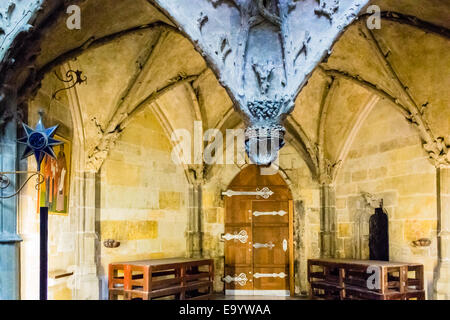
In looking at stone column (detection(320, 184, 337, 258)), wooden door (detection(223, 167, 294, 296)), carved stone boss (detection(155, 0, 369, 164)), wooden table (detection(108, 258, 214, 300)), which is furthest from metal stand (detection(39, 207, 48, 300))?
stone column (detection(320, 184, 337, 258))

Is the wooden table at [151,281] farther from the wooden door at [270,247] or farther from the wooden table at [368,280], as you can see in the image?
the wooden table at [368,280]

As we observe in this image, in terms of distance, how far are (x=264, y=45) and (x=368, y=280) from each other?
12.0 ft

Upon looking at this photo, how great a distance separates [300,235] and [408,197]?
2.27 m

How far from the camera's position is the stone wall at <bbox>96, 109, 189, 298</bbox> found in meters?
7.84

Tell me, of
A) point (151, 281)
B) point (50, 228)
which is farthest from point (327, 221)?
point (50, 228)

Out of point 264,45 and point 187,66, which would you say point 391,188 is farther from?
point 264,45

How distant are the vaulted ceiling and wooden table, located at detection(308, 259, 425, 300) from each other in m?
1.95

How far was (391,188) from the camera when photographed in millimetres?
7984

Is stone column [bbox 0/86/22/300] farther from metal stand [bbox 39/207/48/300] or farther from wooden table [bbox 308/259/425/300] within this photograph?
wooden table [bbox 308/259/425/300]

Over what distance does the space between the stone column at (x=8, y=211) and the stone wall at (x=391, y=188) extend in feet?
17.4

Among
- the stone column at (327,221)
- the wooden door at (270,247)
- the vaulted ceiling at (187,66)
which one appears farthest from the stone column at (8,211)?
the stone column at (327,221)

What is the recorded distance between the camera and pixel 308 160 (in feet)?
30.7

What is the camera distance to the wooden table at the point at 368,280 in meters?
6.82

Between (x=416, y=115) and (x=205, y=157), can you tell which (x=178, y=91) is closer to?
(x=205, y=157)
